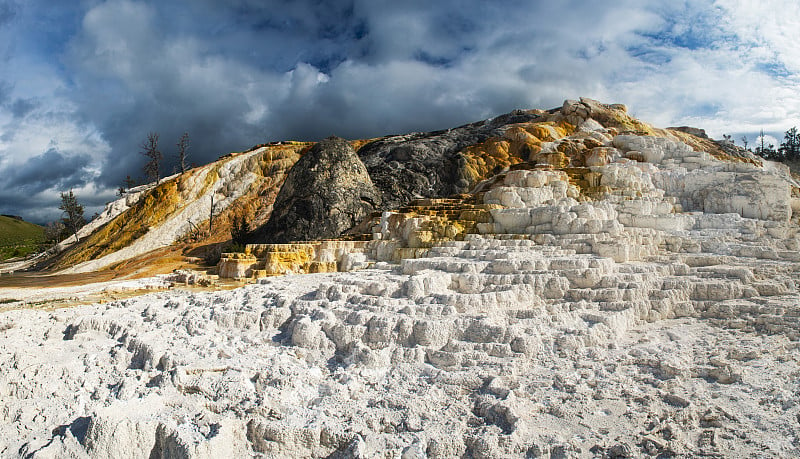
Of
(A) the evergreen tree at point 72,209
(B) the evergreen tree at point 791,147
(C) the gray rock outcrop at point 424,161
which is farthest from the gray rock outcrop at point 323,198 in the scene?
(B) the evergreen tree at point 791,147

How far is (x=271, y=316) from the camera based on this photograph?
19.7 ft

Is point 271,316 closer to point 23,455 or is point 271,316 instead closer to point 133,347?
point 133,347

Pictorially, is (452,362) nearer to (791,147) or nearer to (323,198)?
(323,198)

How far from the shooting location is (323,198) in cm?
1562

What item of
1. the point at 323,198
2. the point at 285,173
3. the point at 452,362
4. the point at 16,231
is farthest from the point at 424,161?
the point at 16,231

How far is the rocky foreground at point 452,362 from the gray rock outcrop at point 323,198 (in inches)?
289

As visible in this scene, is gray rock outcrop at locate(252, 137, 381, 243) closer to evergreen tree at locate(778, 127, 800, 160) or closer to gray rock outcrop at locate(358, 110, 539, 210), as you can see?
gray rock outcrop at locate(358, 110, 539, 210)

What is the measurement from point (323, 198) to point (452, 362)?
38.2 feet

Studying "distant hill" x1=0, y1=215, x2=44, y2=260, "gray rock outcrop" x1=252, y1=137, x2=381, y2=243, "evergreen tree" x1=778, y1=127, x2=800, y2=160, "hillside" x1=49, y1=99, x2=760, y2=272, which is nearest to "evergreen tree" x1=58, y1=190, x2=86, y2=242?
"hillside" x1=49, y1=99, x2=760, y2=272

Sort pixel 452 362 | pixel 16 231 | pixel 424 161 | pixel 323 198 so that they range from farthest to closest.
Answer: pixel 16 231, pixel 424 161, pixel 323 198, pixel 452 362

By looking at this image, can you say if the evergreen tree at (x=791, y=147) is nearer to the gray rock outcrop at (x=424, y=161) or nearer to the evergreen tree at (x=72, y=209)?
the gray rock outcrop at (x=424, y=161)

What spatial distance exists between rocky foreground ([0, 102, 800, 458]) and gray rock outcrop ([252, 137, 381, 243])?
7335mm

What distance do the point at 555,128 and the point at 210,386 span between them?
19526 mm

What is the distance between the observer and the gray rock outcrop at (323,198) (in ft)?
50.1
